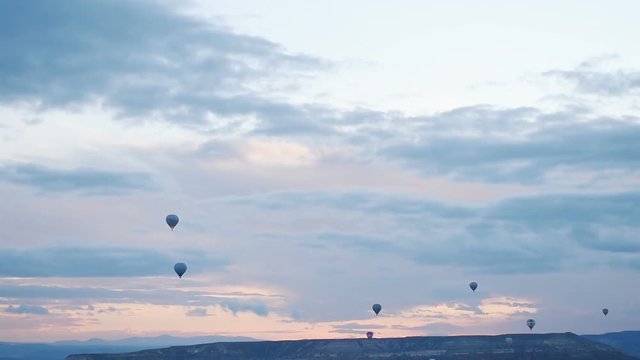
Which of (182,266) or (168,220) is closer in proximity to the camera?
(168,220)

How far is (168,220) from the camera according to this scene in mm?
164500

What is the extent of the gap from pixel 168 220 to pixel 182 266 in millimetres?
14796

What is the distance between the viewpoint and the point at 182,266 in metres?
176
